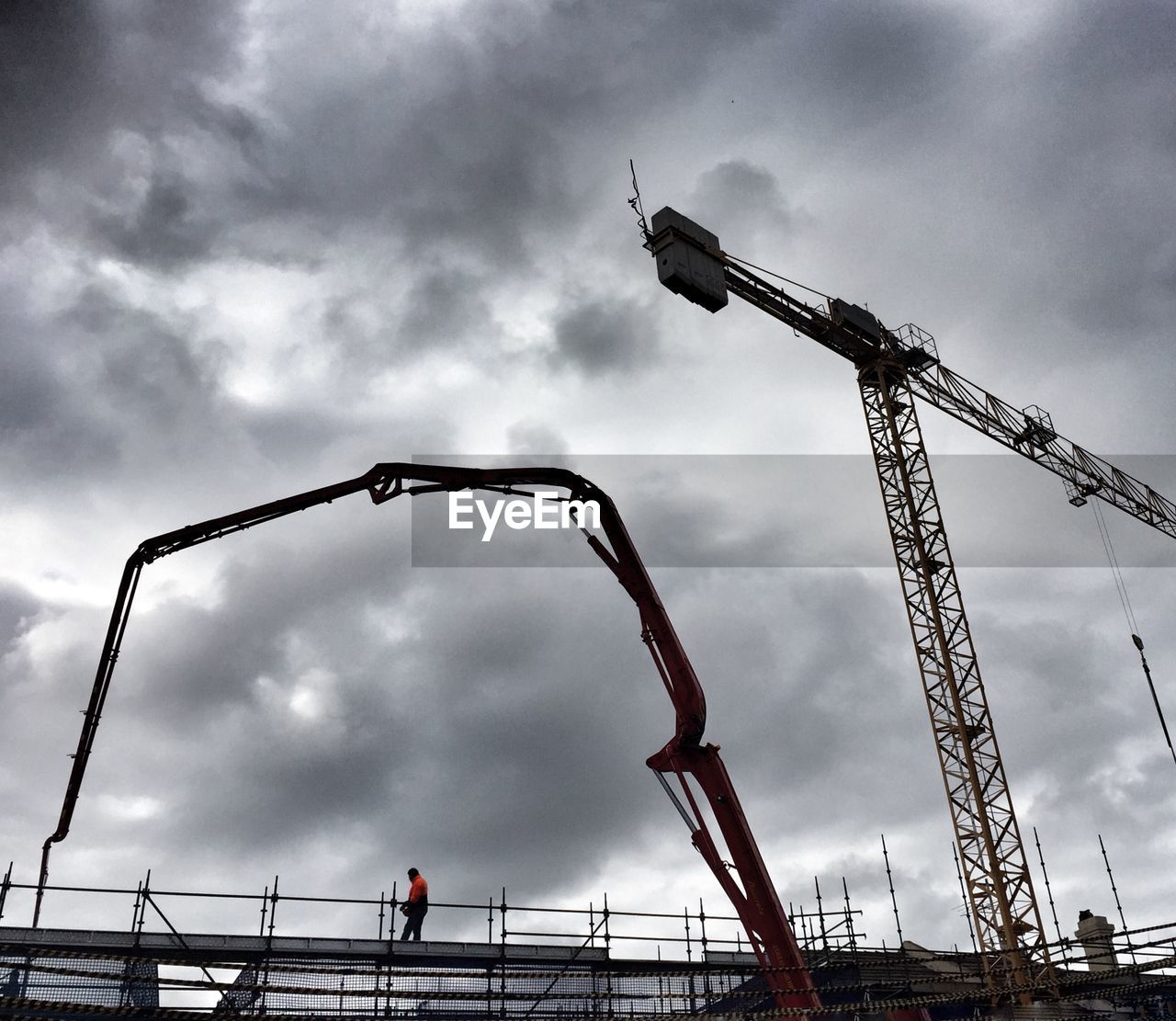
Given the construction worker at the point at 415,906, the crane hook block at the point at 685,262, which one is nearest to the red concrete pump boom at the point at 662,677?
the construction worker at the point at 415,906

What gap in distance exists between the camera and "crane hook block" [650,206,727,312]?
126 feet

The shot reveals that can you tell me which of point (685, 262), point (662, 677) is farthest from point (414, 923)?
point (685, 262)

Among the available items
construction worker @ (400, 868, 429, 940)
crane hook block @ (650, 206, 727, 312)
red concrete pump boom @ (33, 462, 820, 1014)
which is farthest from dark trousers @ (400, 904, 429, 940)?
crane hook block @ (650, 206, 727, 312)

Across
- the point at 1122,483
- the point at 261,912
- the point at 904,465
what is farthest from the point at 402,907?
the point at 1122,483

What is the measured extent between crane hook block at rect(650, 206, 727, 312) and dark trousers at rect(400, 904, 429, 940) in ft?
71.7

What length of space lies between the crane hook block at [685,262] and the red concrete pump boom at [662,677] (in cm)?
1674

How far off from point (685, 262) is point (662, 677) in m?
20.3

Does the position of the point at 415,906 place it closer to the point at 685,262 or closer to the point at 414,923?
the point at 414,923

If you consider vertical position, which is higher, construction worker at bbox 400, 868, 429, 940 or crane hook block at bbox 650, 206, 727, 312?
crane hook block at bbox 650, 206, 727, 312

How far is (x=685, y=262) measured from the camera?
38656 millimetres

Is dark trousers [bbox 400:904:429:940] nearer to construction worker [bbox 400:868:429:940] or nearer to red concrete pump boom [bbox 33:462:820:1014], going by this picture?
construction worker [bbox 400:868:429:940]

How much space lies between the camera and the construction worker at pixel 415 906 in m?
24.6

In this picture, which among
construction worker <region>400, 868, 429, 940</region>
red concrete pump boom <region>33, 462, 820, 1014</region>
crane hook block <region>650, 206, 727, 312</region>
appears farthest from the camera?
crane hook block <region>650, 206, 727, 312</region>

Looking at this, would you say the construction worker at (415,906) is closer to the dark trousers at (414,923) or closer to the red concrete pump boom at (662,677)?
the dark trousers at (414,923)
